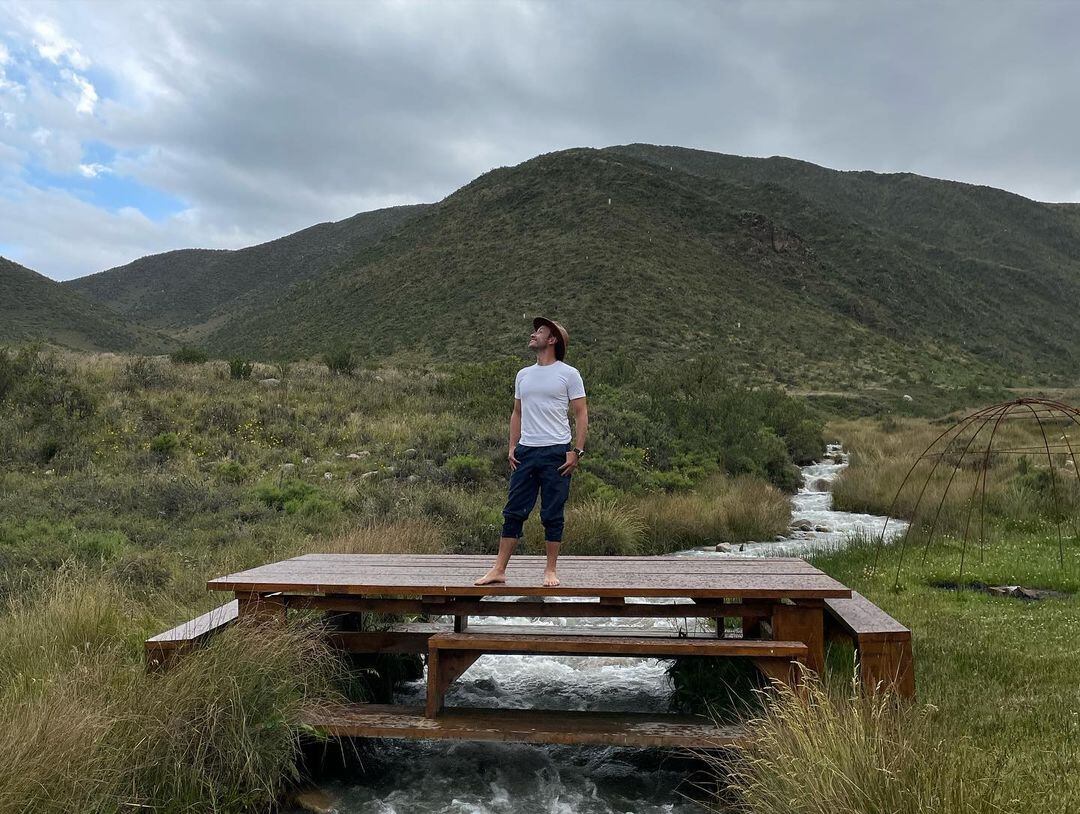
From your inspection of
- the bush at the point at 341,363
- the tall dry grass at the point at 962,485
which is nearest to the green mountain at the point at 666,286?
the bush at the point at 341,363

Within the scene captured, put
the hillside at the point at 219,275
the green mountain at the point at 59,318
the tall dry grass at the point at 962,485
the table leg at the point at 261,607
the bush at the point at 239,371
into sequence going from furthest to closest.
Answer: the hillside at the point at 219,275 < the green mountain at the point at 59,318 < the bush at the point at 239,371 < the tall dry grass at the point at 962,485 < the table leg at the point at 261,607

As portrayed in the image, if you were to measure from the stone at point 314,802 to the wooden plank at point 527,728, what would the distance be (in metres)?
0.38

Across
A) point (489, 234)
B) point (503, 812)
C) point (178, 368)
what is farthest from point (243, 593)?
point (489, 234)

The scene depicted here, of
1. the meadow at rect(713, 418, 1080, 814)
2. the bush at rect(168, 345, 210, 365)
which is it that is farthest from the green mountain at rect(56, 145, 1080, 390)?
the meadow at rect(713, 418, 1080, 814)

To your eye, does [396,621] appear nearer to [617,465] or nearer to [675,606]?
[675,606]

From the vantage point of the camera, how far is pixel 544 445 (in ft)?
15.7

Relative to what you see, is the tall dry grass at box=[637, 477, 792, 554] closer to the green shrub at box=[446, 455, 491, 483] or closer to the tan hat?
the green shrub at box=[446, 455, 491, 483]

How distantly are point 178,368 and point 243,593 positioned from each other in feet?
56.8

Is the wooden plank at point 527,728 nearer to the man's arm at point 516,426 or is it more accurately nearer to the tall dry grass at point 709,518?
the man's arm at point 516,426

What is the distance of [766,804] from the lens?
125 inches

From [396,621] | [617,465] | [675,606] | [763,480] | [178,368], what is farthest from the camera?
[178,368]

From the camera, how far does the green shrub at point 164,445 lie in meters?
12.9

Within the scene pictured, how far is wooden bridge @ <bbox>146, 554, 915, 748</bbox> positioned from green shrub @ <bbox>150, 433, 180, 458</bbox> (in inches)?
346

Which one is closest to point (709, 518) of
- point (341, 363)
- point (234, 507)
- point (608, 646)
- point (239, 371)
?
point (234, 507)
